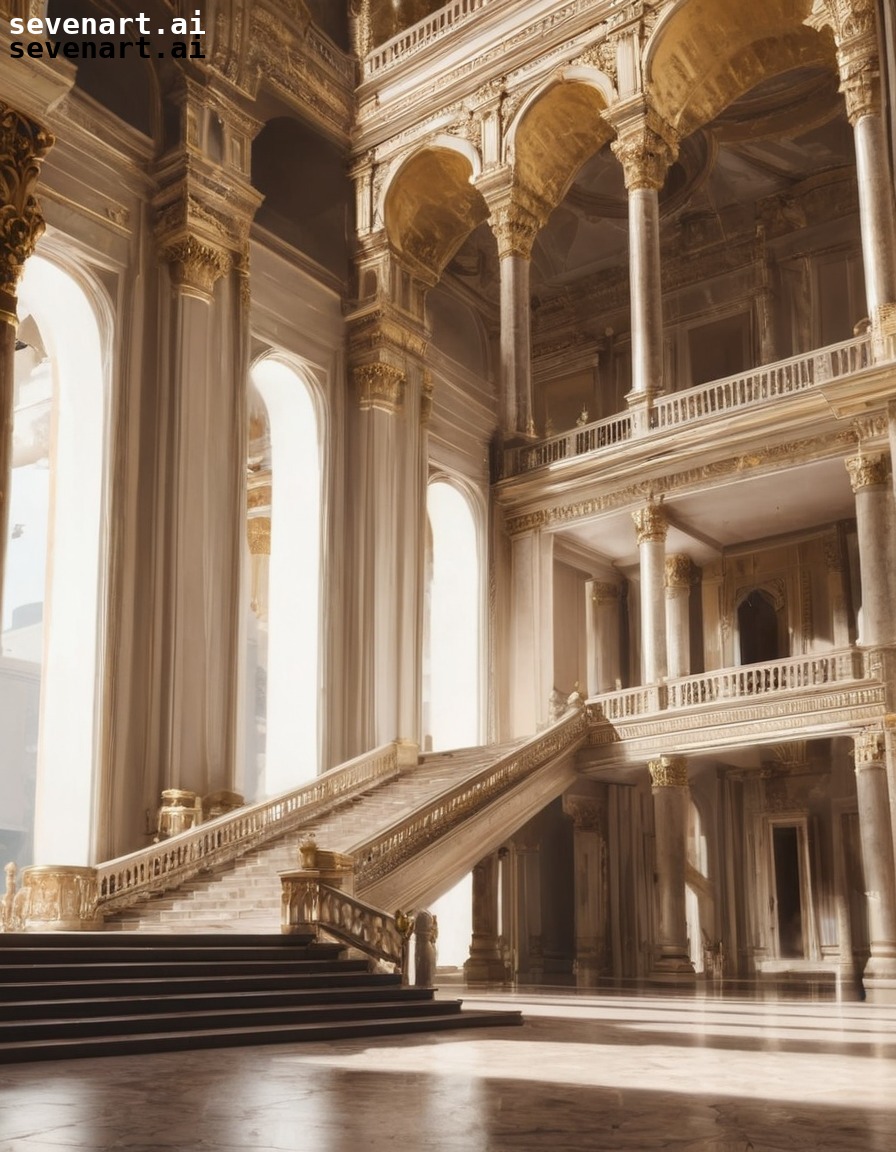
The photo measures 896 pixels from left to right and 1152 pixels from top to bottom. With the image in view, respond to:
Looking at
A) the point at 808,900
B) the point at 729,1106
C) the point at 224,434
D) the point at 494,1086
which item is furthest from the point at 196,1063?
the point at 808,900

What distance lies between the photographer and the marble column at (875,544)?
15.9 m

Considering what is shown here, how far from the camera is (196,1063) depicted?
664cm

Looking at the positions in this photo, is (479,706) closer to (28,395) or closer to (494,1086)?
(28,395)

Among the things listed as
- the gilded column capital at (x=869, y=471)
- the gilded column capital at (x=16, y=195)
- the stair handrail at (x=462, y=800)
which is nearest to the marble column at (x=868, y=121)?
the gilded column capital at (x=869, y=471)

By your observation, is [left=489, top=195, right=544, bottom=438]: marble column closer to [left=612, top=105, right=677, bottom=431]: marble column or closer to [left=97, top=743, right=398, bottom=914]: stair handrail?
[left=612, top=105, right=677, bottom=431]: marble column

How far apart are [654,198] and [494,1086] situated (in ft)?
54.0

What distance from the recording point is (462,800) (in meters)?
15.1

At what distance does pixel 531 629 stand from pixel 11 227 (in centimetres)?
1124

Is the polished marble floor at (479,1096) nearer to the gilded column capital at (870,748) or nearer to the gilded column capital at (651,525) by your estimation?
the gilded column capital at (870,748)

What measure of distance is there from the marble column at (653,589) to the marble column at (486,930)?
3538 millimetres

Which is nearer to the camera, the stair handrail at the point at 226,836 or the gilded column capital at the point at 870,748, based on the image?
the stair handrail at the point at 226,836

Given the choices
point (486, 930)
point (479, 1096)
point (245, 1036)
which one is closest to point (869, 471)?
point (486, 930)

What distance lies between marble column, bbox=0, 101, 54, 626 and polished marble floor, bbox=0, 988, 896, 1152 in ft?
24.2

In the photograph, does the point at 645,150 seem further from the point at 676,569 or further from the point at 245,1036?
the point at 245,1036
